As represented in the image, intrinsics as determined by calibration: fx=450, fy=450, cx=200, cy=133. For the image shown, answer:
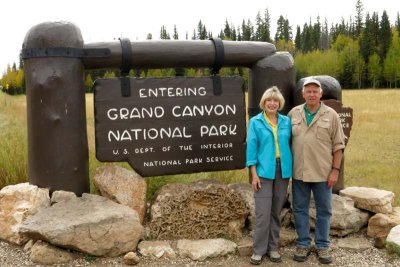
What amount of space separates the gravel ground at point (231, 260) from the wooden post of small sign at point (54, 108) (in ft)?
2.35

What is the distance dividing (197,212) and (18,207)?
1746 mm

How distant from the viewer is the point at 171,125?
4.79 meters

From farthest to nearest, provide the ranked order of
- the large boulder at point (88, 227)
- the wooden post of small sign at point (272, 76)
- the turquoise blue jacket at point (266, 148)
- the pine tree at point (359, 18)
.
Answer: the pine tree at point (359, 18)
the wooden post of small sign at point (272, 76)
the turquoise blue jacket at point (266, 148)
the large boulder at point (88, 227)

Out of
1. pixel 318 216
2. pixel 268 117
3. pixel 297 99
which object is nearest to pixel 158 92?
pixel 268 117

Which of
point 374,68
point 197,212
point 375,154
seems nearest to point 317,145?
point 197,212

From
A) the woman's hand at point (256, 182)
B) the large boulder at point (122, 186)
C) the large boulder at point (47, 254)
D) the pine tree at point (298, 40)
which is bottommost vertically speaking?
the large boulder at point (47, 254)

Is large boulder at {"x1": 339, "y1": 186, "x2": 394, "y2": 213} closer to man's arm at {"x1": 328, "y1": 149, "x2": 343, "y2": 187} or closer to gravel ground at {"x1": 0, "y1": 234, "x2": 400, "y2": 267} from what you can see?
gravel ground at {"x1": 0, "y1": 234, "x2": 400, "y2": 267}

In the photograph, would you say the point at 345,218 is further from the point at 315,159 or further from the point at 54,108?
the point at 54,108

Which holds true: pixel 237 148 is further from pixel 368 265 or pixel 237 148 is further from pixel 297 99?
pixel 368 265

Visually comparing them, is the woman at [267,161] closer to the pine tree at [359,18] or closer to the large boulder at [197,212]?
the large boulder at [197,212]

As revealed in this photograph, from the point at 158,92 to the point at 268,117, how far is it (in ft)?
4.13

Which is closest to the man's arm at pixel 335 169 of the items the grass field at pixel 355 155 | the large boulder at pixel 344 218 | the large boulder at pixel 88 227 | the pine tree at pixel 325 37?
the large boulder at pixel 344 218

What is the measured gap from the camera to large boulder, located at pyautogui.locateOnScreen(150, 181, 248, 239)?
4.57 meters

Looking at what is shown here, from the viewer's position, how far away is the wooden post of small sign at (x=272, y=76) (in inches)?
202
